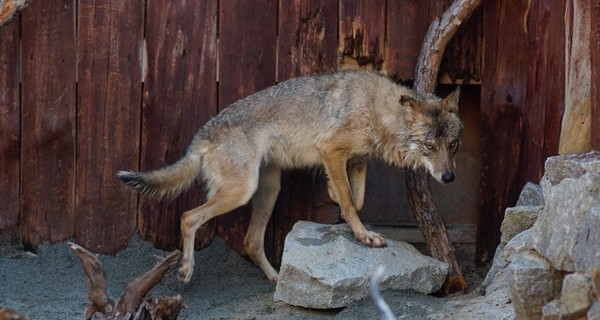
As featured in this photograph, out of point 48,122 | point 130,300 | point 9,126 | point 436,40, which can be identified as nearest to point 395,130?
point 436,40

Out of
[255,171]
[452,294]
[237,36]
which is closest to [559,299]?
[452,294]

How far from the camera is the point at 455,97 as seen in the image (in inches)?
298

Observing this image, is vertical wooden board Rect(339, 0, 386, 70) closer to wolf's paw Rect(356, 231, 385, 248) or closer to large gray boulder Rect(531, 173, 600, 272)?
wolf's paw Rect(356, 231, 385, 248)

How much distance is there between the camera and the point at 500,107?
25.5ft

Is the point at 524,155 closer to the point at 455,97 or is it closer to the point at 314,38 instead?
the point at 455,97

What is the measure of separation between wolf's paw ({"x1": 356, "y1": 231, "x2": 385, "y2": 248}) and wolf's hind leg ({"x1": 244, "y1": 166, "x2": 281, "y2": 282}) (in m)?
0.84

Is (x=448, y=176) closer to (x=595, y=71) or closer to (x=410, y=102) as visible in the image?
(x=410, y=102)

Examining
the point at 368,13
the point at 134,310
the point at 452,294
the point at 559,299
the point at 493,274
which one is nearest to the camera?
the point at 559,299

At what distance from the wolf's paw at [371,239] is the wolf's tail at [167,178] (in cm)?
126

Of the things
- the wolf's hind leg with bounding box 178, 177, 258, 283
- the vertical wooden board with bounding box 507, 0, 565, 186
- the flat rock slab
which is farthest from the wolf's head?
the wolf's hind leg with bounding box 178, 177, 258, 283

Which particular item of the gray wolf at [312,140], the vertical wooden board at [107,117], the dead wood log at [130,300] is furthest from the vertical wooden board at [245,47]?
the dead wood log at [130,300]

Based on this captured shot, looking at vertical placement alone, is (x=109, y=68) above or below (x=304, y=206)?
above

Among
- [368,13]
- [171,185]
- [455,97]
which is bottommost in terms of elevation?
[171,185]

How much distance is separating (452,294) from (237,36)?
7.86ft
